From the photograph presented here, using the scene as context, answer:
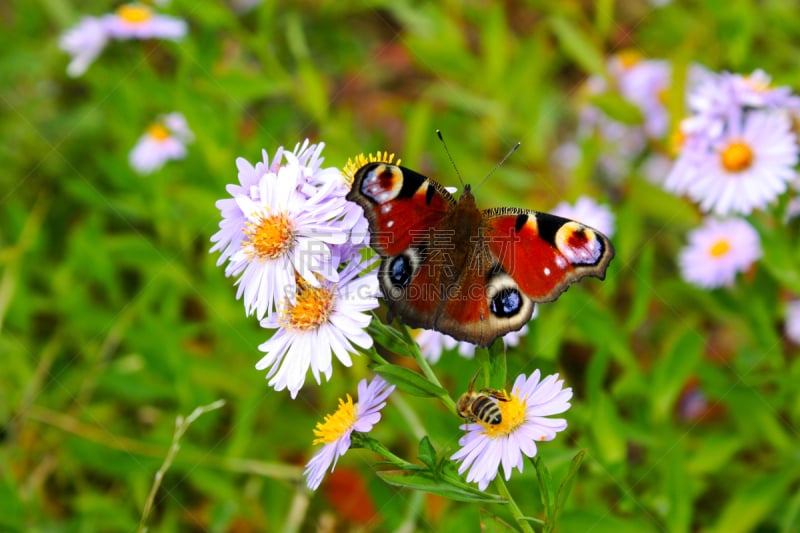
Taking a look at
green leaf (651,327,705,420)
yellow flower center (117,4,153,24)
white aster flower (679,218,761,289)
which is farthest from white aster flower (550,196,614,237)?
yellow flower center (117,4,153,24)

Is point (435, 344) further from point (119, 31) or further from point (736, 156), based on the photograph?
point (119, 31)

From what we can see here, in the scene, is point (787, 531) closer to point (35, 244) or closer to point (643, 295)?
point (643, 295)

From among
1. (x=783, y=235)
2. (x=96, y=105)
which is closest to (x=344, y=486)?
(x=783, y=235)

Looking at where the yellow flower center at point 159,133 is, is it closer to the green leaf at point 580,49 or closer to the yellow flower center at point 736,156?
the green leaf at point 580,49

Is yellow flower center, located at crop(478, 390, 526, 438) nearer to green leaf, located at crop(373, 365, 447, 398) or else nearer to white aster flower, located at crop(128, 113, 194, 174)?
green leaf, located at crop(373, 365, 447, 398)

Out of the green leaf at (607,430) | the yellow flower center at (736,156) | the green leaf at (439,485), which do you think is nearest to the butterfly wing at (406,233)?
the green leaf at (439,485)

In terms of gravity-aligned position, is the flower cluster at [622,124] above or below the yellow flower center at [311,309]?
below
